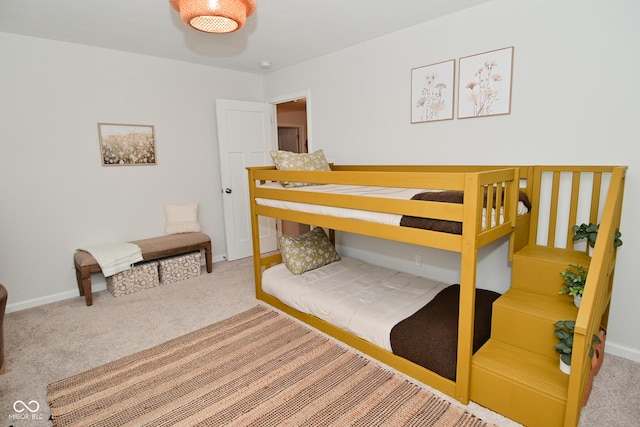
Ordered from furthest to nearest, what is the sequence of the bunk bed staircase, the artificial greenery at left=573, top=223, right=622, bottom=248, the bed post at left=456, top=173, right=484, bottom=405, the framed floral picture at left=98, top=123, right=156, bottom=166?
1. the framed floral picture at left=98, top=123, right=156, bottom=166
2. the artificial greenery at left=573, top=223, right=622, bottom=248
3. the bed post at left=456, top=173, right=484, bottom=405
4. the bunk bed staircase

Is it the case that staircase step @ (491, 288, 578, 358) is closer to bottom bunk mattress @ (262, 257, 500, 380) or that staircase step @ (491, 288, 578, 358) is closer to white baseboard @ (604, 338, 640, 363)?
bottom bunk mattress @ (262, 257, 500, 380)

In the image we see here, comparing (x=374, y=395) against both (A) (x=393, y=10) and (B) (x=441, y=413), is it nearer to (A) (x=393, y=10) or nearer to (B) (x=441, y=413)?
(B) (x=441, y=413)

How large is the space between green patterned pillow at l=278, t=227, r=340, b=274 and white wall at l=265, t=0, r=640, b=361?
1.93 feet

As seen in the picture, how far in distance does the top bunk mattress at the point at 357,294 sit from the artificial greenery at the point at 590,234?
98cm

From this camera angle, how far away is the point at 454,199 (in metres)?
1.75

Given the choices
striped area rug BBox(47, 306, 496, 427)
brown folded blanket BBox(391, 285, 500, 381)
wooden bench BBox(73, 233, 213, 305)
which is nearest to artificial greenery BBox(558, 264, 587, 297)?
brown folded blanket BBox(391, 285, 500, 381)

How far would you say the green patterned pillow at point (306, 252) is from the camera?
304 centimetres

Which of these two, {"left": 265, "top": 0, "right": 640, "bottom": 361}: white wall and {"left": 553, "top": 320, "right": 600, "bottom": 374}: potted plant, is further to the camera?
{"left": 265, "top": 0, "right": 640, "bottom": 361}: white wall

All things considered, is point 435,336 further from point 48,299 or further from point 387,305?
point 48,299

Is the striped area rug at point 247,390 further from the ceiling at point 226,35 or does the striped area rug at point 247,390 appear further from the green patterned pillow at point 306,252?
the ceiling at point 226,35

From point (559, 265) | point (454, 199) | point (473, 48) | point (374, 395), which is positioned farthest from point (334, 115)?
point (374, 395)

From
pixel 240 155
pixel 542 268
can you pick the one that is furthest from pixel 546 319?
pixel 240 155

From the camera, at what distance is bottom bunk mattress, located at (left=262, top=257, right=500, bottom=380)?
1.97m

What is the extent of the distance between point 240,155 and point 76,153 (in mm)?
1707
